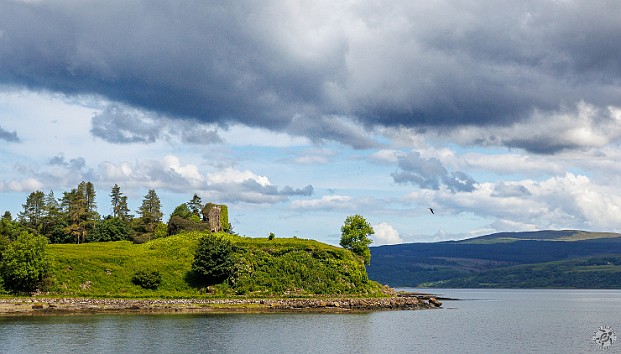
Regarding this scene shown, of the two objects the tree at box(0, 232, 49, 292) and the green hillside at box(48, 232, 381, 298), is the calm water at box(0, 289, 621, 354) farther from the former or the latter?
the green hillside at box(48, 232, 381, 298)

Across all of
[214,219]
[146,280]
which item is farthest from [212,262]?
[214,219]

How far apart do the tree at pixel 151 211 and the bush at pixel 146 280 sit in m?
58.9

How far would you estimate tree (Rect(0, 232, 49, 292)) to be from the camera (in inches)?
4129

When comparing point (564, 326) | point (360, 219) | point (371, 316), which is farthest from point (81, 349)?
point (360, 219)

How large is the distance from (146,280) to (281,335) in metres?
46.1

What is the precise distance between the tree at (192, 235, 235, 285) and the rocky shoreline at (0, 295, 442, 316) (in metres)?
7.62

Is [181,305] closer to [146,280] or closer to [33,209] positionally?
[146,280]

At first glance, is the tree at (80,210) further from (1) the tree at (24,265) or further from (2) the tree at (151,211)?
(1) the tree at (24,265)

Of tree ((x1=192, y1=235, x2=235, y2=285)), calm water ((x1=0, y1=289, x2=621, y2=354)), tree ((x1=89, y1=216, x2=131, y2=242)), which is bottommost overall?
calm water ((x1=0, y1=289, x2=621, y2=354))

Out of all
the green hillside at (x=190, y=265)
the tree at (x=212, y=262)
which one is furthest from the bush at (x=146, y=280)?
the tree at (x=212, y=262)

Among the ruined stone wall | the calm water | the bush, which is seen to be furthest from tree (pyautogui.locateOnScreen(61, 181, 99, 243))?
the calm water

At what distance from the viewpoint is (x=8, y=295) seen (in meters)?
104

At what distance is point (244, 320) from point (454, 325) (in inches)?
1331

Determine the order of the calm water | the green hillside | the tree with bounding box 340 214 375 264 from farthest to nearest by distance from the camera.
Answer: the tree with bounding box 340 214 375 264, the green hillside, the calm water
